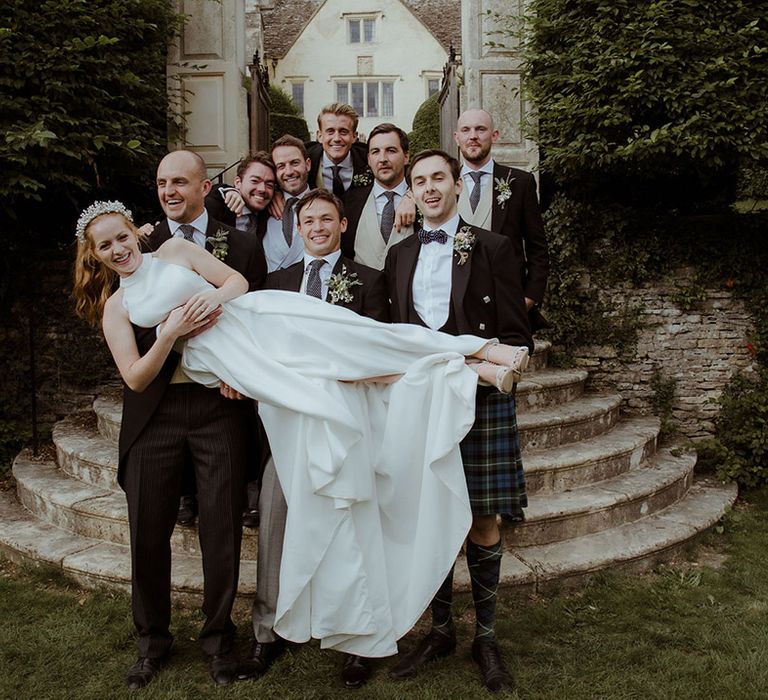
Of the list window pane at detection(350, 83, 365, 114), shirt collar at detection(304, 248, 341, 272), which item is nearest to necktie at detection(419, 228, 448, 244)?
shirt collar at detection(304, 248, 341, 272)

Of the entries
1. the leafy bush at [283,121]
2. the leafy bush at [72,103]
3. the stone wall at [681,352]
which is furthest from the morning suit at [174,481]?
the leafy bush at [283,121]

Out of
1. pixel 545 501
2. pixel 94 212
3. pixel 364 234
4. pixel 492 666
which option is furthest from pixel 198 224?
pixel 545 501

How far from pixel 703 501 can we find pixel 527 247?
2608mm

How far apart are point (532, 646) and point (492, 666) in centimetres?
44

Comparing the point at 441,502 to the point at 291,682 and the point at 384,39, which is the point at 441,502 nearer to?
the point at 291,682

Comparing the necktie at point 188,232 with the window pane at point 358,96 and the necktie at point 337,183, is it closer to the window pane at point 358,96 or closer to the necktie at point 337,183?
the necktie at point 337,183

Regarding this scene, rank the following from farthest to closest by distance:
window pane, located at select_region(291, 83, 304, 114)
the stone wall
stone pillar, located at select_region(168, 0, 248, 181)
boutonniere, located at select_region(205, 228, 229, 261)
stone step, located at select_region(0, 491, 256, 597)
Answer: window pane, located at select_region(291, 83, 304, 114), stone pillar, located at select_region(168, 0, 248, 181), the stone wall, stone step, located at select_region(0, 491, 256, 597), boutonniere, located at select_region(205, 228, 229, 261)

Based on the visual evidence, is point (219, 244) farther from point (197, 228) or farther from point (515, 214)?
point (515, 214)

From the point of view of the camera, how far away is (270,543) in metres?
3.04

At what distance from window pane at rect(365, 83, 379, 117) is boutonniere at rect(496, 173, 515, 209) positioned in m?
25.6

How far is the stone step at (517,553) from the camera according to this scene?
390cm

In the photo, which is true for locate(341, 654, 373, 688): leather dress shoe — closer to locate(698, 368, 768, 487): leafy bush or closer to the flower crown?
the flower crown

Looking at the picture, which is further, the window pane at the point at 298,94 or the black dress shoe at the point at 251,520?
the window pane at the point at 298,94

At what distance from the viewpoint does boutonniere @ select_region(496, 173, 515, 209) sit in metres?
4.15
